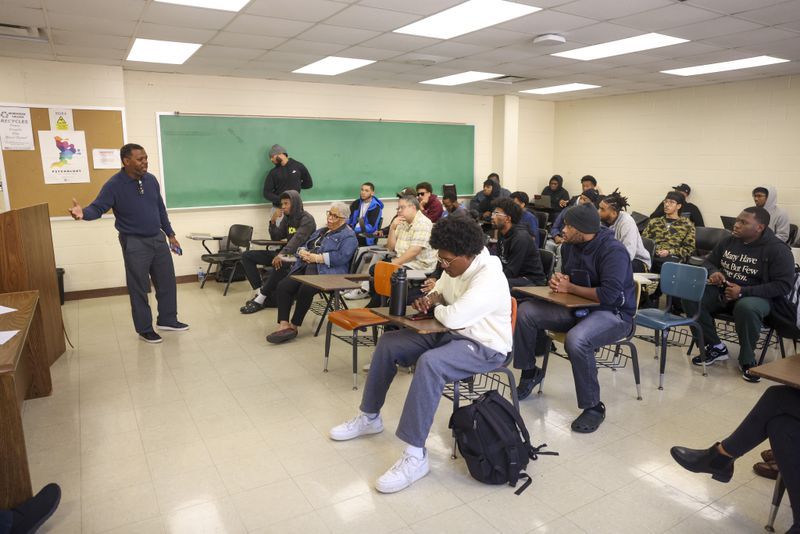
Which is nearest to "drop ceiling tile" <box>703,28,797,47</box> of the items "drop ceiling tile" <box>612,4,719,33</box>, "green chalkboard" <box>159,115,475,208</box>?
"drop ceiling tile" <box>612,4,719,33</box>

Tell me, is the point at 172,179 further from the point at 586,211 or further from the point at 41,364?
the point at 586,211

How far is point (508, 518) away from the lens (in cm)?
235

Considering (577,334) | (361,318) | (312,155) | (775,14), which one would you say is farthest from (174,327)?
(775,14)

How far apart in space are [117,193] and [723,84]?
757 centimetres

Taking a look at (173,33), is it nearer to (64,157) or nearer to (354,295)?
(64,157)

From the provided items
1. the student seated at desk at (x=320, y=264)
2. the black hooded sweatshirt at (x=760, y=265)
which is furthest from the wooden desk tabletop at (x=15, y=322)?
the black hooded sweatshirt at (x=760, y=265)

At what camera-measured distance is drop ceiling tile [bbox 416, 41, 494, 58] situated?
5223mm

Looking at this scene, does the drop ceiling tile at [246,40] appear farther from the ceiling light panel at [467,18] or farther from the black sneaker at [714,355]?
the black sneaker at [714,355]

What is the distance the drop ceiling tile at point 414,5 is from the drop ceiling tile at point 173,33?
1609mm

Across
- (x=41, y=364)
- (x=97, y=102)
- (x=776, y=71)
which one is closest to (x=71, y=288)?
(x=97, y=102)

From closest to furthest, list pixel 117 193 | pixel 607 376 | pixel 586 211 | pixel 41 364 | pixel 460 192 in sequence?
1. pixel 586 211
2. pixel 41 364
3. pixel 607 376
4. pixel 117 193
5. pixel 460 192

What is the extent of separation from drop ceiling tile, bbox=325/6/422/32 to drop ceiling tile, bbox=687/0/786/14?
6.56 ft

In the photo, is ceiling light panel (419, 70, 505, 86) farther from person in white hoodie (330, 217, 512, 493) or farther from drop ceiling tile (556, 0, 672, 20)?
person in white hoodie (330, 217, 512, 493)

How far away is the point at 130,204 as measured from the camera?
449 centimetres
